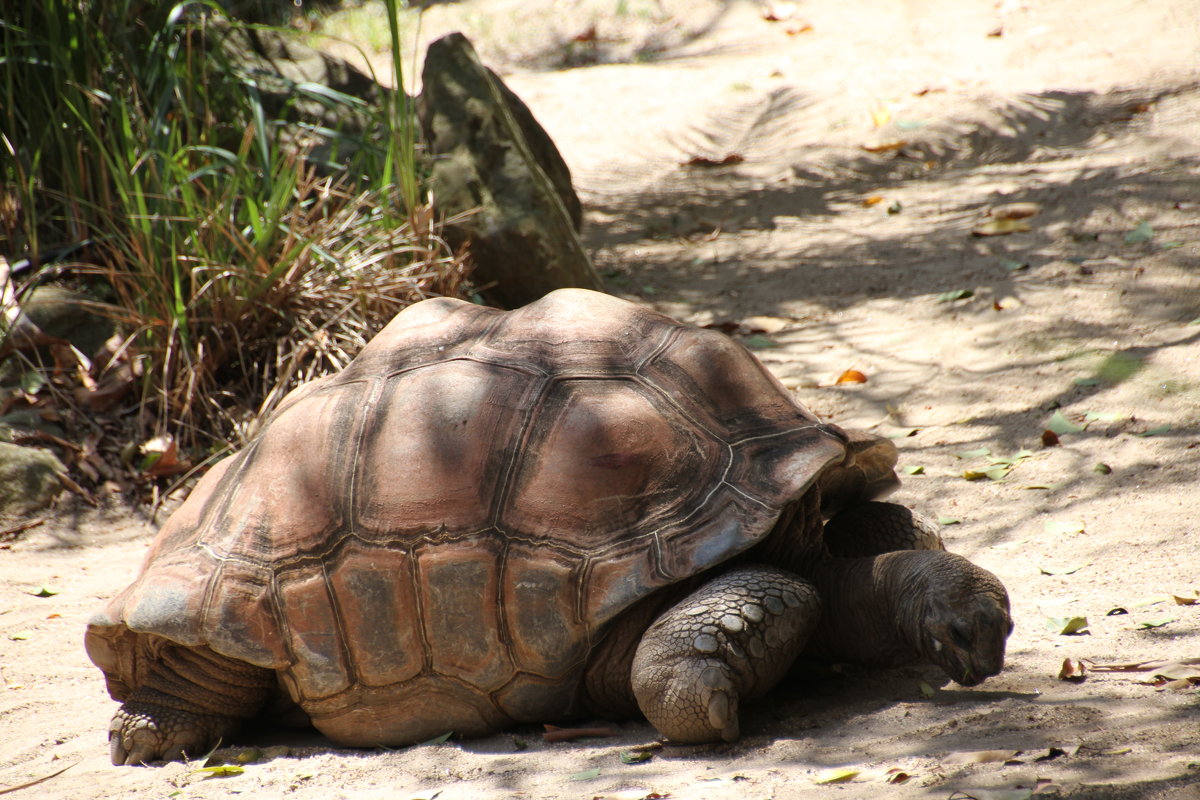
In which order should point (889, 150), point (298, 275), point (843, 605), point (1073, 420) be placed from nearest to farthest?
point (843, 605) → point (1073, 420) → point (298, 275) → point (889, 150)

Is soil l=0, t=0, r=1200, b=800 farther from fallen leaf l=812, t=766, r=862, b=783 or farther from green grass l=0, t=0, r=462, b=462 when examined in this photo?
green grass l=0, t=0, r=462, b=462

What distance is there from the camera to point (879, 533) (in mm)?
2857

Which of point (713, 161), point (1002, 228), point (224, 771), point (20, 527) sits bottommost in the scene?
point (20, 527)

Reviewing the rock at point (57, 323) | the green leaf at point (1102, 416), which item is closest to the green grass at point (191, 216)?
the rock at point (57, 323)


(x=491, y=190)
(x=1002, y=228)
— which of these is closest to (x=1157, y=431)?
(x=1002, y=228)

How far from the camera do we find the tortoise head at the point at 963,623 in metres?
2.17

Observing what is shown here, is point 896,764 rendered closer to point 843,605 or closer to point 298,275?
Result: point 843,605

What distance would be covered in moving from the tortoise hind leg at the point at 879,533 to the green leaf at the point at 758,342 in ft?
7.26

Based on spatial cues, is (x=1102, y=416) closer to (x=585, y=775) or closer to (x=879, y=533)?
(x=879, y=533)

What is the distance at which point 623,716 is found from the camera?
253cm

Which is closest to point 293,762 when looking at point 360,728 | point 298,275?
point 360,728

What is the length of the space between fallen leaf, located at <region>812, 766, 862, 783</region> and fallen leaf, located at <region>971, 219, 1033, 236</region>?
450 centimetres

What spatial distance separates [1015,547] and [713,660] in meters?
1.36

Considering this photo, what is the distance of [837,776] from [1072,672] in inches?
25.8
